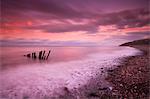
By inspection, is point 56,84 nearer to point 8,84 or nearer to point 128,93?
point 8,84

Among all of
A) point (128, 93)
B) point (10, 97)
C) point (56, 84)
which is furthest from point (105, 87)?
point (10, 97)

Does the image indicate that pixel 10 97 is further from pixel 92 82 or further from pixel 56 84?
pixel 92 82

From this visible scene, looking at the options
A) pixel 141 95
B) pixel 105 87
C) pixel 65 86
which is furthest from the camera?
pixel 65 86

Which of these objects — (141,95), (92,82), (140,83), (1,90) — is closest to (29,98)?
(1,90)

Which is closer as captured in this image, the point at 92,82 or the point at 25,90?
the point at 25,90

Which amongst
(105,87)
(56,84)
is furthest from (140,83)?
(56,84)

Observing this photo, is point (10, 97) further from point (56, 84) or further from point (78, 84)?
point (78, 84)

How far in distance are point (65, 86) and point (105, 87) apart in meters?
2.02

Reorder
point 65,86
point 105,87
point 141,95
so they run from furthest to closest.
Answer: point 65,86
point 105,87
point 141,95

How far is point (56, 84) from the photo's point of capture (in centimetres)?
780

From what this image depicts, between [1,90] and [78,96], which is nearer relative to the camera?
[78,96]

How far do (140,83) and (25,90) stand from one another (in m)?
5.67

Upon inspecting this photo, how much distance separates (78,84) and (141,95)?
304cm

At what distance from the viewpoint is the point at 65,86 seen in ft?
24.2
